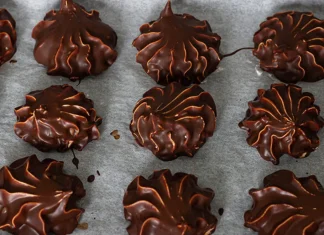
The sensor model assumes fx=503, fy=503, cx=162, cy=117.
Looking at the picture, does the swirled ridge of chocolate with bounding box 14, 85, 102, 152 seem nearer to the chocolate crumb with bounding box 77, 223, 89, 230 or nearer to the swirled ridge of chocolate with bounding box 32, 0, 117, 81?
the swirled ridge of chocolate with bounding box 32, 0, 117, 81

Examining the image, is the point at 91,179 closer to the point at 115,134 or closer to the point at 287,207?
the point at 115,134

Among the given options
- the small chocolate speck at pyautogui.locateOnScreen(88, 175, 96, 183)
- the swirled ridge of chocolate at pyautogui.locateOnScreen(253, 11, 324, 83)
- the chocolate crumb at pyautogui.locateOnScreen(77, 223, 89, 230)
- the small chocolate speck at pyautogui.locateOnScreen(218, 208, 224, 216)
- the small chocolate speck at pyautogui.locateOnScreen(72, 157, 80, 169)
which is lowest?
the chocolate crumb at pyautogui.locateOnScreen(77, 223, 89, 230)

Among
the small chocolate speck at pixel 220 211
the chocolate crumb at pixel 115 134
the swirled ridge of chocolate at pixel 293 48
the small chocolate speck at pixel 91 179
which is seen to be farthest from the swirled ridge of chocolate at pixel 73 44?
the small chocolate speck at pixel 220 211

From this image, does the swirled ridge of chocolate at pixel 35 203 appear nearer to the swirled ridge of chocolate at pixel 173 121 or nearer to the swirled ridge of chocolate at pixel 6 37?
the swirled ridge of chocolate at pixel 173 121

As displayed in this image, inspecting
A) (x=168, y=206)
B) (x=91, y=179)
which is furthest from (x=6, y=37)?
(x=168, y=206)

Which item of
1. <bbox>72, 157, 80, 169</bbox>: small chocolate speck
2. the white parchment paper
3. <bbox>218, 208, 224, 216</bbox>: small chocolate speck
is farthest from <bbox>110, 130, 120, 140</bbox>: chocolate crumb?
<bbox>218, 208, 224, 216</bbox>: small chocolate speck

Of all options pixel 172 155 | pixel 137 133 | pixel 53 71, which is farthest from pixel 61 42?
pixel 172 155
